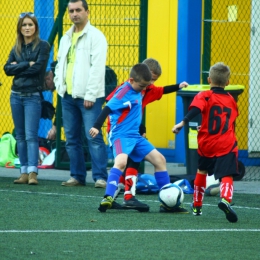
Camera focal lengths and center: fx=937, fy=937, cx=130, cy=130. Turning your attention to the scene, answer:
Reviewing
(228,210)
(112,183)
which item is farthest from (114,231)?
(112,183)

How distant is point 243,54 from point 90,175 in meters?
3.21

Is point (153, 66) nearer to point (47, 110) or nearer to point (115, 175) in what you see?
point (115, 175)

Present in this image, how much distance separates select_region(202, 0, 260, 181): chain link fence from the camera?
1405 cm

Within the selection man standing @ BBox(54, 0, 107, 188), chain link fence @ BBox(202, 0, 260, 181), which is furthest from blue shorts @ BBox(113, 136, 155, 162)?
chain link fence @ BBox(202, 0, 260, 181)

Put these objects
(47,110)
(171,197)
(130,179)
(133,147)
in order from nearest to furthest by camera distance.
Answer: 1. (171,197)
2. (133,147)
3. (130,179)
4. (47,110)

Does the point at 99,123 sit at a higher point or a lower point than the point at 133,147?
higher

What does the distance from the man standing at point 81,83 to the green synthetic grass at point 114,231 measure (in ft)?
3.61

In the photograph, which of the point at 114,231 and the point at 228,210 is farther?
the point at 228,210

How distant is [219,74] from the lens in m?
8.59

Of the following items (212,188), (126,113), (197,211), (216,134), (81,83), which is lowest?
(212,188)

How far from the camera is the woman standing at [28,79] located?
1119 cm

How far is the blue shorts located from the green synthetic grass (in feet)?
1.78

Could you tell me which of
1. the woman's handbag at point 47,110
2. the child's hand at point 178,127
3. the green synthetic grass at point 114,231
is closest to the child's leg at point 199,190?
the green synthetic grass at point 114,231

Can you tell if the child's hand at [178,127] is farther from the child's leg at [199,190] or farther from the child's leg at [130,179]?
the child's leg at [130,179]
